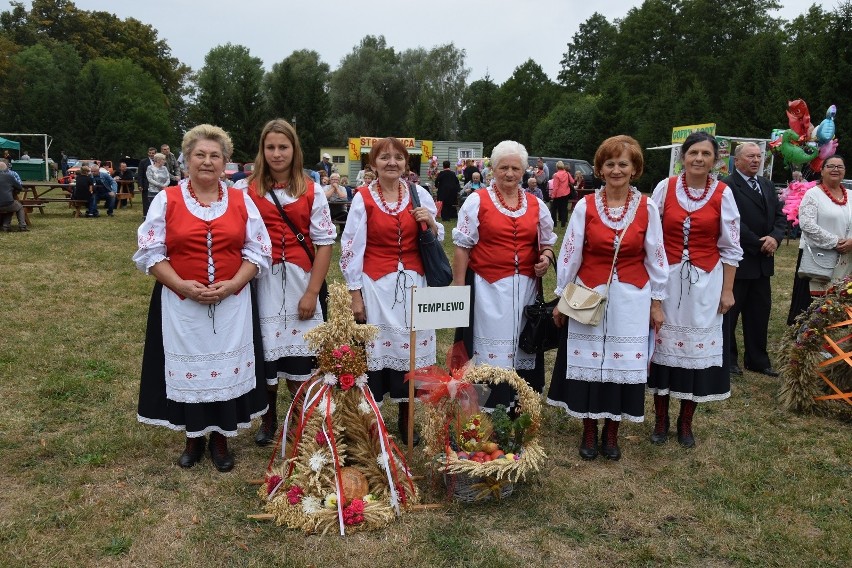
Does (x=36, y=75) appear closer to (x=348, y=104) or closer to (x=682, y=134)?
(x=348, y=104)

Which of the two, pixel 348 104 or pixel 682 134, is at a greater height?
pixel 348 104

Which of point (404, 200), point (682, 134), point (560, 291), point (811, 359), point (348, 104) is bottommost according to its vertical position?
point (811, 359)

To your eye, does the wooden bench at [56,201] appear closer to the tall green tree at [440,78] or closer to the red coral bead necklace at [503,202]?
the red coral bead necklace at [503,202]

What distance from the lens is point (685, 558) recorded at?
313 centimetres

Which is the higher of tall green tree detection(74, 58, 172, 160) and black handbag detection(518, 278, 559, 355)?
tall green tree detection(74, 58, 172, 160)

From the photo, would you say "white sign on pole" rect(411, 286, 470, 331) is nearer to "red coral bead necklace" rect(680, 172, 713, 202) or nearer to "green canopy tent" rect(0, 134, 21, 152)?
"red coral bead necklace" rect(680, 172, 713, 202)

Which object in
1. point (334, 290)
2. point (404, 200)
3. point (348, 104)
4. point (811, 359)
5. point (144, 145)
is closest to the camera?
point (334, 290)

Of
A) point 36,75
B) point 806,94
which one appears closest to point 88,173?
point 806,94

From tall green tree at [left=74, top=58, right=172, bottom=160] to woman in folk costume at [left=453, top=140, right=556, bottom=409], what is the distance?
41.3 metres

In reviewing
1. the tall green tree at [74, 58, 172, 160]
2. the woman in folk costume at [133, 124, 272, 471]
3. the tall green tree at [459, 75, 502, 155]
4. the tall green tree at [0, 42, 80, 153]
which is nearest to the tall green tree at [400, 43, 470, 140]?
the tall green tree at [459, 75, 502, 155]

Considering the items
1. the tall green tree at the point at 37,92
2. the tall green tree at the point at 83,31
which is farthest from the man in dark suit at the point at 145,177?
the tall green tree at the point at 83,31

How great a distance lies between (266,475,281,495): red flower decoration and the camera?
350 cm

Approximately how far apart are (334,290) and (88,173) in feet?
54.5

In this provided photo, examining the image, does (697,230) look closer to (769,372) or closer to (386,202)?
(386,202)
